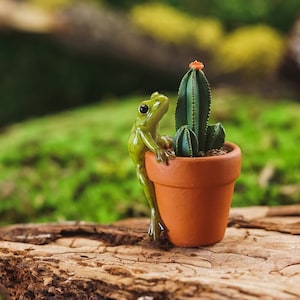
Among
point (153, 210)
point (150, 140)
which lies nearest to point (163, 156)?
point (150, 140)

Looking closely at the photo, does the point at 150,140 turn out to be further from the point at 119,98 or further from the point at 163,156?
the point at 119,98

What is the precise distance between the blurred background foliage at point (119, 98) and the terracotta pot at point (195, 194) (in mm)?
972

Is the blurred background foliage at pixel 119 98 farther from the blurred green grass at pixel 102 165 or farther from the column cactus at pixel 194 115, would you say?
the column cactus at pixel 194 115

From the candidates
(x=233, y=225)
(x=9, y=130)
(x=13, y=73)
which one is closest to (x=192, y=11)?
(x=13, y=73)

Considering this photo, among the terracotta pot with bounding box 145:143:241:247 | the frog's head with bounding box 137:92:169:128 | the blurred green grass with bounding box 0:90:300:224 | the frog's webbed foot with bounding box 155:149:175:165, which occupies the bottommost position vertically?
the blurred green grass with bounding box 0:90:300:224

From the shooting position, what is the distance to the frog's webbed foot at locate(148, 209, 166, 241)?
1657mm

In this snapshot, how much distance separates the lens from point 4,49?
5.29 meters

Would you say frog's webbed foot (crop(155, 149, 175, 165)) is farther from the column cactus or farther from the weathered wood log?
the weathered wood log

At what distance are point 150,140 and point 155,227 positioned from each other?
9.7 inches

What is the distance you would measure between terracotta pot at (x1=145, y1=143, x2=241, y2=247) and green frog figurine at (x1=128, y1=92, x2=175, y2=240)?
0.07 feet

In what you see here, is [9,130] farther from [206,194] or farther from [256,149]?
[206,194]

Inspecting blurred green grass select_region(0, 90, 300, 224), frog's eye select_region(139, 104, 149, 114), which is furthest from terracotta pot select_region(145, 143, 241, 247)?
blurred green grass select_region(0, 90, 300, 224)

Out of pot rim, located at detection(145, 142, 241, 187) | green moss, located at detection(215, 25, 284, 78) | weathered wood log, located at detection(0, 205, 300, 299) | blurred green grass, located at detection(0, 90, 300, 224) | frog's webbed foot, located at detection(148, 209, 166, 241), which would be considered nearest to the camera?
weathered wood log, located at detection(0, 205, 300, 299)

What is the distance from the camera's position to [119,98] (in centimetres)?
552
